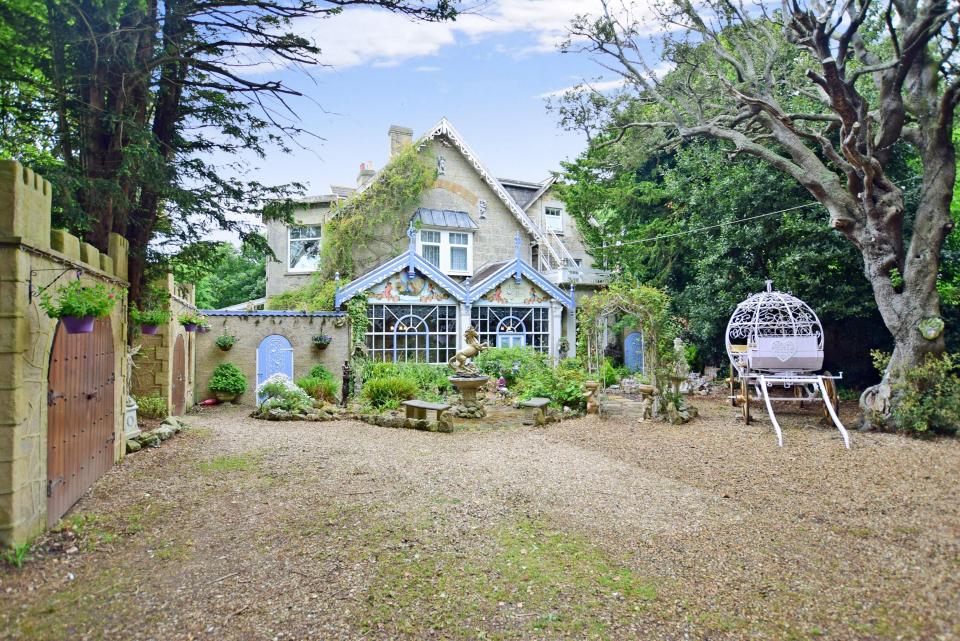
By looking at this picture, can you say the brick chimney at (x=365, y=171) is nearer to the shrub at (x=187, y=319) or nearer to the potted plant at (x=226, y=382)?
the potted plant at (x=226, y=382)

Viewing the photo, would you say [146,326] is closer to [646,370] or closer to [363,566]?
[363,566]

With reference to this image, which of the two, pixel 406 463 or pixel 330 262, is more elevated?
pixel 330 262

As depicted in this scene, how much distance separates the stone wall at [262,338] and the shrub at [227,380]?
0.68ft

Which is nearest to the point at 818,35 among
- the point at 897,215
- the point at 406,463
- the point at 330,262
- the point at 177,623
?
the point at 897,215

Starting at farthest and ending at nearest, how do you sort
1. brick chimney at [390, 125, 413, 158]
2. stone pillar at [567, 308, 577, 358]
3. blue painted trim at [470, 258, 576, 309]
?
brick chimney at [390, 125, 413, 158], stone pillar at [567, 308, 577, 358], blue painted trim at [470, 258, 576, 309]

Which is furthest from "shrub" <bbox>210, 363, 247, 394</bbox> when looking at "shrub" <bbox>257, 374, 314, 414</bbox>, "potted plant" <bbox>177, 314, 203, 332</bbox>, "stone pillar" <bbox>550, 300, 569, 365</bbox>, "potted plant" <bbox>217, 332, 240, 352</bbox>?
"stone pillar" <bbox>550, 300, 569, 365</bbox>

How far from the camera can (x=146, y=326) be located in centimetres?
815

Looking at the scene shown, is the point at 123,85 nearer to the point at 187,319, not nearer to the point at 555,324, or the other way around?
the point at 187,319

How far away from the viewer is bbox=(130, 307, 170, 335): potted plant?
7.91 metres

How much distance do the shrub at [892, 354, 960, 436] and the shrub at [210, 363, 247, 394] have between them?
46.8 ft

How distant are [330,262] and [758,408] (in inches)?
544

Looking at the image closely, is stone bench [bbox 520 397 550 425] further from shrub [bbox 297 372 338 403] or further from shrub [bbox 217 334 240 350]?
shrub [bbox 217 334 240 350]

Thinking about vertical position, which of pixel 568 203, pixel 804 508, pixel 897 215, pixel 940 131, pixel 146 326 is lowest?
pixel 804 508

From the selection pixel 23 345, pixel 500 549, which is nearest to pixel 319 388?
pixel 23 345
